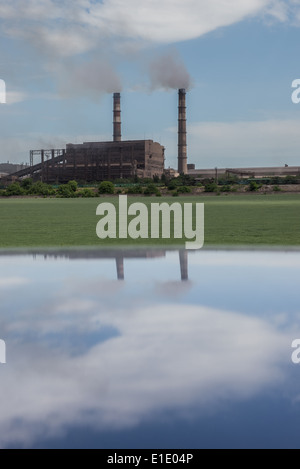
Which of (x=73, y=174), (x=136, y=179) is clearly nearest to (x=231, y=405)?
(x=136, y=179)

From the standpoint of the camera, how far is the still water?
362 cm

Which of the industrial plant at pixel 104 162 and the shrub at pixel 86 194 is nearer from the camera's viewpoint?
the shrub at pixel 86 194

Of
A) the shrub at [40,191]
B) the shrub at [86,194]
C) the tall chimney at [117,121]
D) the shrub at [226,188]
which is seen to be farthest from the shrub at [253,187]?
the tall chimney at [117,121]

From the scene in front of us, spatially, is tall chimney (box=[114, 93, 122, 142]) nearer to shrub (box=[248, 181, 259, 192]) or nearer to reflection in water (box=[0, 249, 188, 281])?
shrub (box=[248, 181, 259, 192])

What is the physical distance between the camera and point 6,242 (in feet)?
51.8

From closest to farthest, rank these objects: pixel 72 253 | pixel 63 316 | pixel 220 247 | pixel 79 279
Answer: pixel 63 316 → pixel 79 279 → pixel 72 253 → pixel 220 247

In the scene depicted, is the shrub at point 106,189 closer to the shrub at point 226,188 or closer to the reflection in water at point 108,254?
the shrub at point 226,188

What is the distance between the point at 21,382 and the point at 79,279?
5062mm

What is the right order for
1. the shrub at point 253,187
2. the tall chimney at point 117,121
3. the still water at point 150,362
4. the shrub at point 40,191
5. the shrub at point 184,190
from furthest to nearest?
the tall chimney at point 117,121 < the shrub at point 40,191 < the shrub at point 184,190 < the shrub at point 253,187 < the still water at point 150,362

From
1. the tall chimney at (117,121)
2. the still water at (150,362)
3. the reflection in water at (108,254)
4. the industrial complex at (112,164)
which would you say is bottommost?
the still water at (150,362)

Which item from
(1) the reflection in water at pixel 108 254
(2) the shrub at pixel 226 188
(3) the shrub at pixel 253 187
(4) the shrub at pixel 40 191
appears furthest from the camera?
(4) the shrub at pixel 40 191

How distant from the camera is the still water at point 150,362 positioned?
362 centimetres

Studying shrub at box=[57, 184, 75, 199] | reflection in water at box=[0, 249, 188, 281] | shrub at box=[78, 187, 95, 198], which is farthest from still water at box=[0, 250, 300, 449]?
shrub at box=[57, 184, 75, 199]
